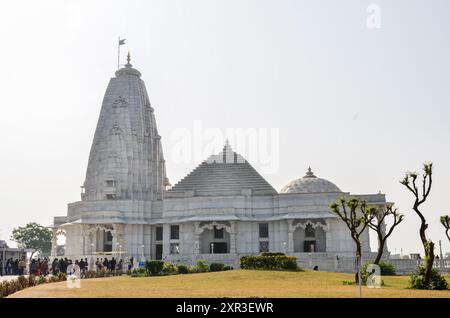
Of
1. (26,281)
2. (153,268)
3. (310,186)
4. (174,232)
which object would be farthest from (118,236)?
(26,281)

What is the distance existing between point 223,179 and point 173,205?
8.13 meters

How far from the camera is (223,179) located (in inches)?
2854

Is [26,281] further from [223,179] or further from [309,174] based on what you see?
[309,174]

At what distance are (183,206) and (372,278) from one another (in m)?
39.1

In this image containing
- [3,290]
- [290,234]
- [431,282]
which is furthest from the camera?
[290,234]

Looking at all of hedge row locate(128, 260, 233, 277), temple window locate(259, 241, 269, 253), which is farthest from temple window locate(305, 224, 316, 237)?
hedge row locate(128, 260, 233, 277)

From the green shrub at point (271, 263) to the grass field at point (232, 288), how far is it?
302 centimetres

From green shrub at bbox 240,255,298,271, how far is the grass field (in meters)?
3.02

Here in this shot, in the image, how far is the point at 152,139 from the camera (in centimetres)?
7662

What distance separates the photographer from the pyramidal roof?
233ft

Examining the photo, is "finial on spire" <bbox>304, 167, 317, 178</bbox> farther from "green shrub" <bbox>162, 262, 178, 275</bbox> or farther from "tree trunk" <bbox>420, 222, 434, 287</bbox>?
"tree trunk" <bbox>420, 222, 434, 287</bbox>

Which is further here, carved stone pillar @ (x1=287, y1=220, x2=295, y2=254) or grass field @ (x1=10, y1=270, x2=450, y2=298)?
carved stone pillar @ (x1=287, y1=220, x2=295, y2=254)
